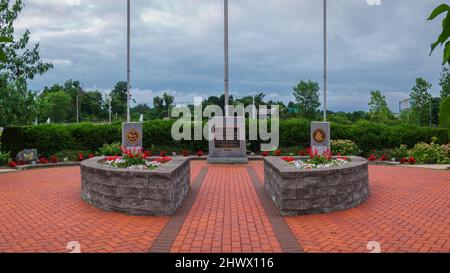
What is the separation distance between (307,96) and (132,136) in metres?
35.6

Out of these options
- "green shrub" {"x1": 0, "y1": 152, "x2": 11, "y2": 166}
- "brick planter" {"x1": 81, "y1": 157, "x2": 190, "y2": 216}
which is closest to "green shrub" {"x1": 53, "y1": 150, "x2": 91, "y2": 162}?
"green shrub" {"x1": 0, "y1": 152, "x2": 11, "y2": 166}

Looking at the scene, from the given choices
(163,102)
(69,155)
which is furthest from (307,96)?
(69,155)

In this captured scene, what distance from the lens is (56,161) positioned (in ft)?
60.3

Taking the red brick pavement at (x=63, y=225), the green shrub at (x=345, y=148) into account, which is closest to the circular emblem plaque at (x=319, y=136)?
the green shrub at (x=345, y=148)

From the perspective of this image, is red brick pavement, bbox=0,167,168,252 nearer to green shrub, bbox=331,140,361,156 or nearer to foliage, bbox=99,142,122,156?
foliage, bbox=99,142,122,156

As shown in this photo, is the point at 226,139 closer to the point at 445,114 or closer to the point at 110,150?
the point at 110,150

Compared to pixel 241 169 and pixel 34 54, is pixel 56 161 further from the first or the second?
pixel 241 169

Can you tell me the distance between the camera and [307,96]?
5062 centimetres

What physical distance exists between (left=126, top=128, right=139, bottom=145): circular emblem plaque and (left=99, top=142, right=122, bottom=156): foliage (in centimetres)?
97

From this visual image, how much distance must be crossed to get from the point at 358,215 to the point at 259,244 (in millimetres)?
2941

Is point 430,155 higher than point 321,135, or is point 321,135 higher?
point 321,135

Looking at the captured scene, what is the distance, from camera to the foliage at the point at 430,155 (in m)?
18.4

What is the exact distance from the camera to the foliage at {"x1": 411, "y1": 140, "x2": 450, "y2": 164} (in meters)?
18.4

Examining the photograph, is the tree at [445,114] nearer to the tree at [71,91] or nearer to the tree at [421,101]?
the tree at [421,101]
